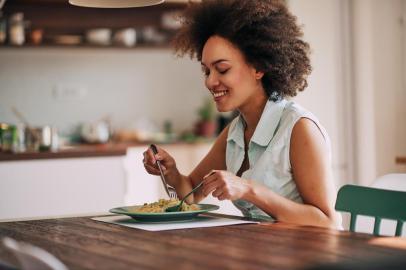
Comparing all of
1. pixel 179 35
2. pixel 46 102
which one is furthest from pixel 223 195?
pixel 46 102

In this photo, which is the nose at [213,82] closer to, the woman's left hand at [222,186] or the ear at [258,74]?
the ear at [258,74]

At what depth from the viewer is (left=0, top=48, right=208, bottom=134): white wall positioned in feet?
18.8

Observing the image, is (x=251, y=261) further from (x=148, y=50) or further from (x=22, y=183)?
(x=148, y=50)

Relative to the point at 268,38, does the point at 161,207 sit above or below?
below

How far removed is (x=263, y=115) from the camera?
2.53 m

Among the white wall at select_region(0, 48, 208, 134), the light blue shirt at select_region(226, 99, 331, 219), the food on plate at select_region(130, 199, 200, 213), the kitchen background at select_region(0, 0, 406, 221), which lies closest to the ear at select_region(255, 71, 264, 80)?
the light blue shirt at select_region(226, 99, 331, 219)

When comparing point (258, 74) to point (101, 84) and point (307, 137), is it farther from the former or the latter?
point (101, 84)

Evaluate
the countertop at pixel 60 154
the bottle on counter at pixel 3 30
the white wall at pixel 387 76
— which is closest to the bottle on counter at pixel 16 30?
the bottle on counter at pixel 3 30

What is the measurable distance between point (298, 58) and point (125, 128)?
11.6 ft

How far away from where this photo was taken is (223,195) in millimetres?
2053

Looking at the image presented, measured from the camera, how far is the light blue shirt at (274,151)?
2.39m

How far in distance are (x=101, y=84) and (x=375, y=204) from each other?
4.23 meters

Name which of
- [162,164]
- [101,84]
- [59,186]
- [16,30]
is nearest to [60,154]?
[59,186]

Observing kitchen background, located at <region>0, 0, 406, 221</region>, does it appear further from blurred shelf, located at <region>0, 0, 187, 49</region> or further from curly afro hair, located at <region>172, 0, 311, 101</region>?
curly afro hair, located at <region>172, 0, 311, 101</region>
